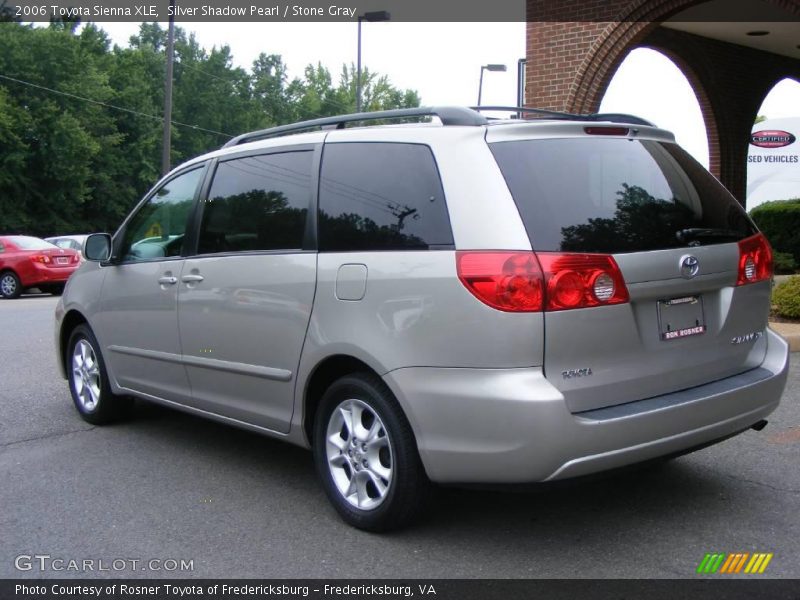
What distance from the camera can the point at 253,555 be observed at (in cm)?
372

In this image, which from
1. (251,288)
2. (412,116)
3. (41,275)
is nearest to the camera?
(412,116)

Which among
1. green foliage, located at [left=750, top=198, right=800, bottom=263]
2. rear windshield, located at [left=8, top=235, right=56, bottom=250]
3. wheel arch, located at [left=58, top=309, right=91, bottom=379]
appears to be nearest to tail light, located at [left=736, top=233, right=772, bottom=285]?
wheel arch, located at [left=58, top=309, right=91, bottom=379]

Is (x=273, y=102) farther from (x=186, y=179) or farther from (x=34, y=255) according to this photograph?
(x=186, y=179)

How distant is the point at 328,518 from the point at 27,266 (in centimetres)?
1728

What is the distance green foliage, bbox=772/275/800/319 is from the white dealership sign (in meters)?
16.8

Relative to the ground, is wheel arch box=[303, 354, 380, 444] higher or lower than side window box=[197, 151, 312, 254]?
lower

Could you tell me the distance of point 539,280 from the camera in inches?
132

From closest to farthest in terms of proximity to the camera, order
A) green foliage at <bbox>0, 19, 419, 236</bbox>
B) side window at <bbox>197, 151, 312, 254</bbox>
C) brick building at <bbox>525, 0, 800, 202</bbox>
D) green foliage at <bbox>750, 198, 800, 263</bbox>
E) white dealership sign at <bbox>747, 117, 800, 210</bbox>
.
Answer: side window at <bbox>197, 151, 312, 254</bbox> < brick building at <bbox>525, 0, 800, 202</bbox> < green foliage at <bbox>750, 198, 800, 263</bbox> < white dealership sign at <bbox>747, 117, 800, 210</bbox> < green foliage at <bbox>0, 19, 419, 236</bbox>

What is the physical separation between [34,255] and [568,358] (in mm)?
18400

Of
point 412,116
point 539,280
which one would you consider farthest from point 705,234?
point 412,116

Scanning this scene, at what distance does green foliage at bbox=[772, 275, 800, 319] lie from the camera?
891 cm

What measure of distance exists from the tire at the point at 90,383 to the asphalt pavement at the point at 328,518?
41 cm

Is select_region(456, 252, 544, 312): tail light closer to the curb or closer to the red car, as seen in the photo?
the curb

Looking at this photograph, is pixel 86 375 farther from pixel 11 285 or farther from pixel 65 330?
pixel 11 285
